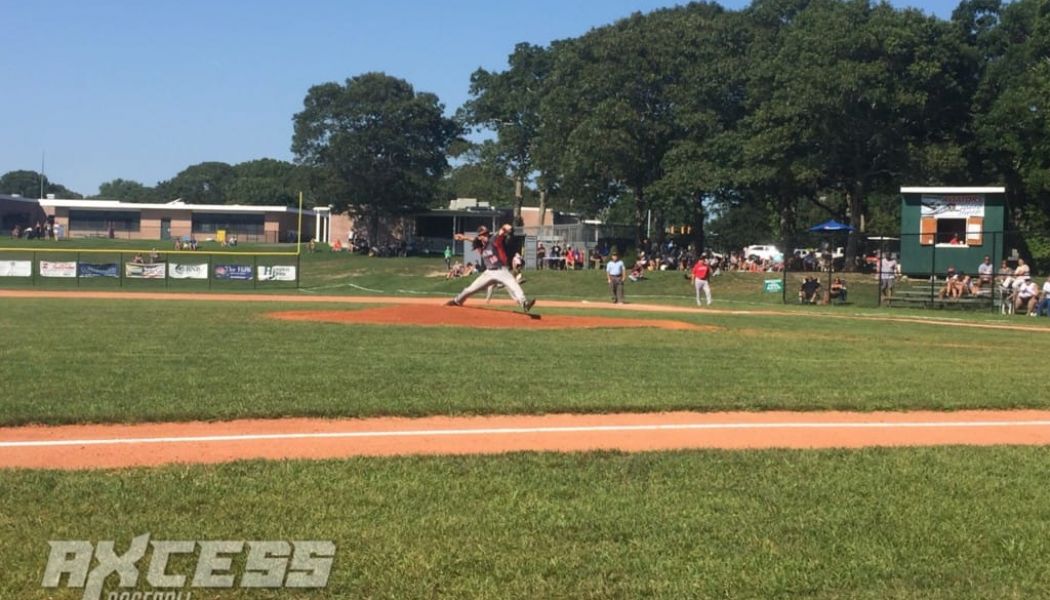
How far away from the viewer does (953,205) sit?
3706cm

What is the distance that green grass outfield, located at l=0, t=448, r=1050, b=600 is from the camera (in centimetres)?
438

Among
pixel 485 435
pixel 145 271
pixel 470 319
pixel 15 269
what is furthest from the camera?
pixel 145 271

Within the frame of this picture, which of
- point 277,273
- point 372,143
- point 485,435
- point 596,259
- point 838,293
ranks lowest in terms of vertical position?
point 485,435

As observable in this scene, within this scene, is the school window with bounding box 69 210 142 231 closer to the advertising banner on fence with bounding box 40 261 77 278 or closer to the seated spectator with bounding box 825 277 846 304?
the advertising banner on fence with bounding box 40 261 77 278

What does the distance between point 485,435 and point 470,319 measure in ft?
38.8

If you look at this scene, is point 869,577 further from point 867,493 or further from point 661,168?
point 661,168

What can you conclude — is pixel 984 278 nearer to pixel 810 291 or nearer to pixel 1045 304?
pixel 1045 304

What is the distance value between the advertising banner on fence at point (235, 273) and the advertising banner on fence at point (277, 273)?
2.01ft

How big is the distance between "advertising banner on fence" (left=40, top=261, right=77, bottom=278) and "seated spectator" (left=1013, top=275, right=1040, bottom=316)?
3726 cm

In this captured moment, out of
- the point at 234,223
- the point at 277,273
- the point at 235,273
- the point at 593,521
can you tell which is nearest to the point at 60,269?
the point at 235,273

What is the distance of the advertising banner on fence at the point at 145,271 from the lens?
4209cm

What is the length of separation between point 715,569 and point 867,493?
6.30 feet

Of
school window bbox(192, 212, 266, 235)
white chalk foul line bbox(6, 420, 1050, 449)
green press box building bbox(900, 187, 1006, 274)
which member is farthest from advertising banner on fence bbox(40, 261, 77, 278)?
school window bbox(192, 212, 266, 235)

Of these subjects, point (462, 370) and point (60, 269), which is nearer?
point (462, 370)
